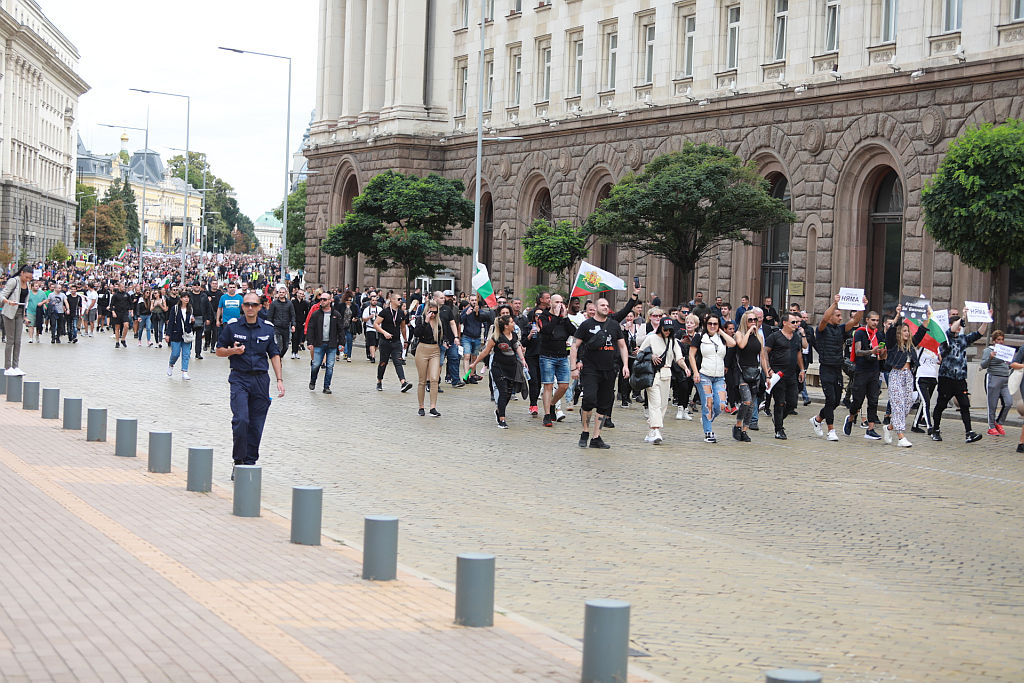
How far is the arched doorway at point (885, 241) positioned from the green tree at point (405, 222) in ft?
50.8

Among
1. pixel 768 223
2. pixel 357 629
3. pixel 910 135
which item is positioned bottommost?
pixel 357 629

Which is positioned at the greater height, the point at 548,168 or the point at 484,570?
the point at 548,168

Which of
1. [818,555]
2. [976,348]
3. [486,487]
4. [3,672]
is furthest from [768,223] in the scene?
[3,672]

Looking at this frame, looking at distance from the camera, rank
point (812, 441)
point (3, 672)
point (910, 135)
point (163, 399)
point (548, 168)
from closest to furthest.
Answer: point (3, 672) < point (812, 441) < point (163, 399) < point (910, 135) < point (548, 168)

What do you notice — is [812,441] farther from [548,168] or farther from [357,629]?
[548,168]

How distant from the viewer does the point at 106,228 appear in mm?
143375

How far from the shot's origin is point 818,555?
420 inches

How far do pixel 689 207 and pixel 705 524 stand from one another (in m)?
21.6

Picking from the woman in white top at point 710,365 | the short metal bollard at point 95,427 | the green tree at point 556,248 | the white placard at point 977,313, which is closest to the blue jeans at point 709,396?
the woman in white top at point 710,365

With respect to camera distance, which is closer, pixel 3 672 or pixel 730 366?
pixel 3 672

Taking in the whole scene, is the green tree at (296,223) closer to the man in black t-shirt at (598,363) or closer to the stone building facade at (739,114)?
the stone building facade at (739,114)

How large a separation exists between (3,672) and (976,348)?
26711mm

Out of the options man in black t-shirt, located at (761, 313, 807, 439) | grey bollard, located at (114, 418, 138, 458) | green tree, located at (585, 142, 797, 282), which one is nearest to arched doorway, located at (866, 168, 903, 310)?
green tree, located at (585, 142, 797, 282)

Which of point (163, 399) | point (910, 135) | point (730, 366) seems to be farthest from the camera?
point (910, 135)
